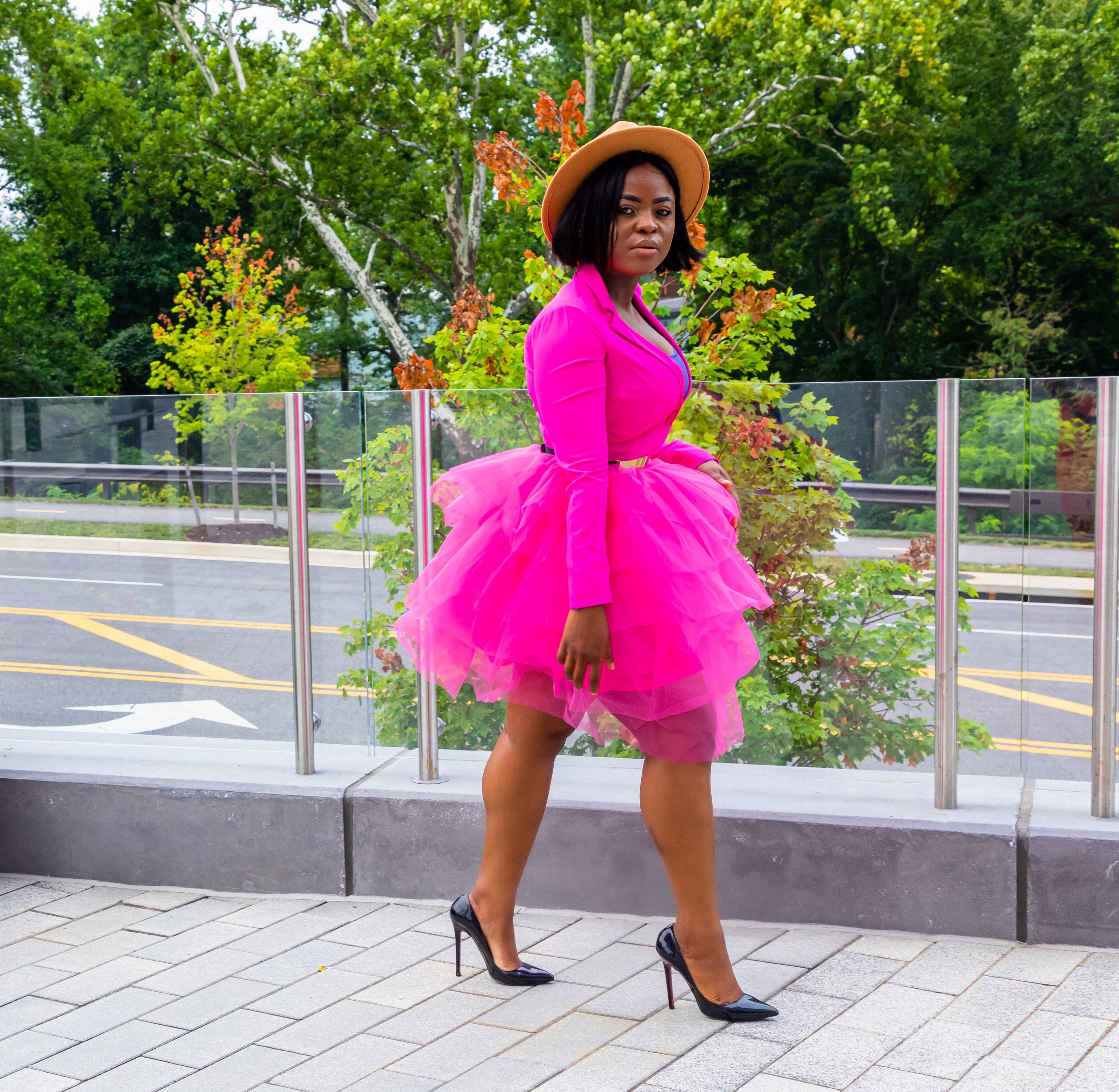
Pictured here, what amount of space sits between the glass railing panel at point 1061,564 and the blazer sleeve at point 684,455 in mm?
881

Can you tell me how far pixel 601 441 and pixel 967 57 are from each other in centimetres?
2214

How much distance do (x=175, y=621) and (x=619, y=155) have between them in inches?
82.4

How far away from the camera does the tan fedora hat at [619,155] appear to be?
8.69 ft

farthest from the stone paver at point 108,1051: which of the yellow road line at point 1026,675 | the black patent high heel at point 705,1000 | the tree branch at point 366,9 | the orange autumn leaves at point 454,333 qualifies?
the tree branch at point 366,9

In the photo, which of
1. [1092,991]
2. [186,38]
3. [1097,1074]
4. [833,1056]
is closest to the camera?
[1097,1074]

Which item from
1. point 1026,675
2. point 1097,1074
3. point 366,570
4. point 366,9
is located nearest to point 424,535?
point 366,570

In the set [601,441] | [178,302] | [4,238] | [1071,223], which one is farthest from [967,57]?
[601,441]

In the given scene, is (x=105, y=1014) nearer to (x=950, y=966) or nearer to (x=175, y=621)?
(x=175, y=621)

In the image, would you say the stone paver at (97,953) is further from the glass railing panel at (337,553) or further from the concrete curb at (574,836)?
the glass railing panel at (337,553)

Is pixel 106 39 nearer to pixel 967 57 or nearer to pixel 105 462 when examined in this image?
pixel 967 57

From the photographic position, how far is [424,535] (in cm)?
367

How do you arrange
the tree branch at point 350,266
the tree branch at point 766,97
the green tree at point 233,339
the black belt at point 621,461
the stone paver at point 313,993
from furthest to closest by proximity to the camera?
the tree branch at point 350,266 < the tree branch at point 766,97 < the green tree at point 233,339 < the stone paver at point 313,993 < the black belt at point 621,461

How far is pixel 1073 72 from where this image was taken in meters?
20.3

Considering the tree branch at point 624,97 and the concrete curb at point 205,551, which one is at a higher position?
the tree branch at point 624,97
